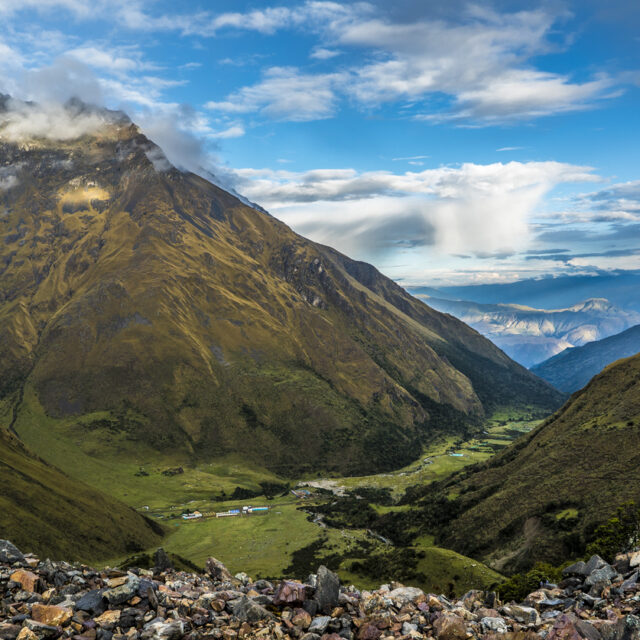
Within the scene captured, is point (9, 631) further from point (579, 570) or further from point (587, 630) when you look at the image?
point (579, 570)

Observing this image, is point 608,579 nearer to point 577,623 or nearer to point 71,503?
point 577,623

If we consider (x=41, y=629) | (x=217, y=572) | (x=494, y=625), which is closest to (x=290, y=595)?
(x=494, y=625)

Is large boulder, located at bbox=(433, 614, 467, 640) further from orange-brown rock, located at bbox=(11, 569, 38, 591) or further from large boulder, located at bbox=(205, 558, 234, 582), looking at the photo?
orange-brown rock, located at bbox=(11, 569, 38, 591)

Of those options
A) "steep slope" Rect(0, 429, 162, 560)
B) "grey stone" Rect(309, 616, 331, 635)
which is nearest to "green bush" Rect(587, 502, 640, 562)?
"grey stone" Rect(309, 616, 331, 635)

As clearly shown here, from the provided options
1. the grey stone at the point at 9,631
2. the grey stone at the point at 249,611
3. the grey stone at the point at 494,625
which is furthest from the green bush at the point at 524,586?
the grey stone at the point at 9,631

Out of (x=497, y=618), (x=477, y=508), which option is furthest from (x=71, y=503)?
(x=497, y=618)
